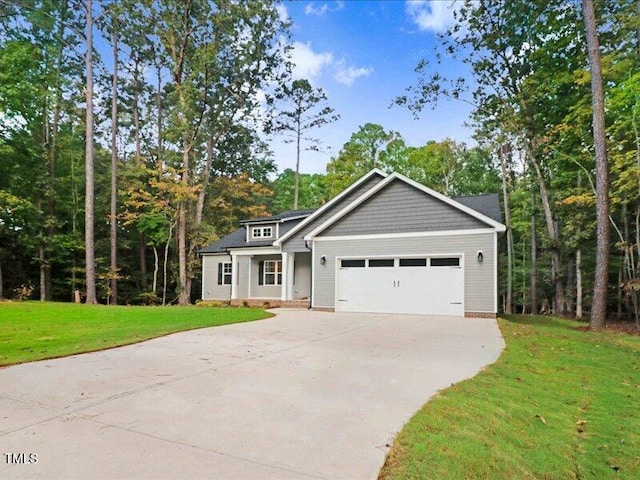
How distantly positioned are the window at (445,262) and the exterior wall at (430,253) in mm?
249

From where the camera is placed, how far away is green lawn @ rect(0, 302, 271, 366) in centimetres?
667

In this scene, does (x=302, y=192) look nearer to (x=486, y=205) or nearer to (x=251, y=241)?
(x=251, y=241)

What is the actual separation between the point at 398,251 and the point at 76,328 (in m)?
9.99

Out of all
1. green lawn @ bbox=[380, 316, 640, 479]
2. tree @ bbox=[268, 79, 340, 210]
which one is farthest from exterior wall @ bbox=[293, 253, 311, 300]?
green lawn @ bbox=[380, 316, 640, 479]

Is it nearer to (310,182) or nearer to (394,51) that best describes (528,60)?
(394,51)

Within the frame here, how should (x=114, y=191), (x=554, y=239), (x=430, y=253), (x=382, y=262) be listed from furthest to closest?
(x=114, y=191) < (x=554, y=239) < (x=382, y=262) < (x=430, y=253)

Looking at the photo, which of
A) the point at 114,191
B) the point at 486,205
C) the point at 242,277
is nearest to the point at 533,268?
the point at 486,205

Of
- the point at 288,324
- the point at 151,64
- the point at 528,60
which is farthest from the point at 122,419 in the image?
the point at 151,64

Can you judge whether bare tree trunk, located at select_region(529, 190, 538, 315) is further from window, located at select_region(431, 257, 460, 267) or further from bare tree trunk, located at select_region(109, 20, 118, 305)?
bare tree trunk, located at select_region(109, 20, 118, 305)

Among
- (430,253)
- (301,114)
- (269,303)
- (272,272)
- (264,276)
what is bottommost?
(269,303)

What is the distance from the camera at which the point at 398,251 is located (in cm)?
1399

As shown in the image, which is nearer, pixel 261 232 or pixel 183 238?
pixel 261 232

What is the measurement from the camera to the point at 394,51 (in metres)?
19.0

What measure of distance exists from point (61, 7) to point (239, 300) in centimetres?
1839
